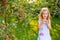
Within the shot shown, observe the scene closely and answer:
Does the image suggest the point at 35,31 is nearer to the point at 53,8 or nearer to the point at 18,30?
the point at 18,30

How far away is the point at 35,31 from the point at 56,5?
5.51 feet

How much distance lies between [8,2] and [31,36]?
277 centimetres

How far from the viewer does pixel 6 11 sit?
478cm

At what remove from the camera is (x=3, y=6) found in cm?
448

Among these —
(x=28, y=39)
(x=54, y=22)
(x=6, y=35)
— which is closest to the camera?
(x=6, y=35)

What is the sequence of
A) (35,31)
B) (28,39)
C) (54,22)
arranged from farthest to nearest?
1. (54,22)
2. (35,31)
3. (28,39)

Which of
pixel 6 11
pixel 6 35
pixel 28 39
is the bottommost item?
pixel 28 39

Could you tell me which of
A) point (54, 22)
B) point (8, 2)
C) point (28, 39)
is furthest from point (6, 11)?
point (54, 22)

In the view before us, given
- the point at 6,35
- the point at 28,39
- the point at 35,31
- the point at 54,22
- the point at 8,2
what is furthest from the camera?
the point at 54,22

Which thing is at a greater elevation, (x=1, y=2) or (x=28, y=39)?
(x=1, y=2)

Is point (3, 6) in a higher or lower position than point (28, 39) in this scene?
higher

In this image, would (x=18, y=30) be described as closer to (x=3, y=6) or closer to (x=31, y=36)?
(x=31, y=36)

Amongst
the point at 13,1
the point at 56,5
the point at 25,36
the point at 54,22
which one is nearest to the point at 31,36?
the point at 25,36

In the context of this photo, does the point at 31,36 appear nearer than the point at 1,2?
No
